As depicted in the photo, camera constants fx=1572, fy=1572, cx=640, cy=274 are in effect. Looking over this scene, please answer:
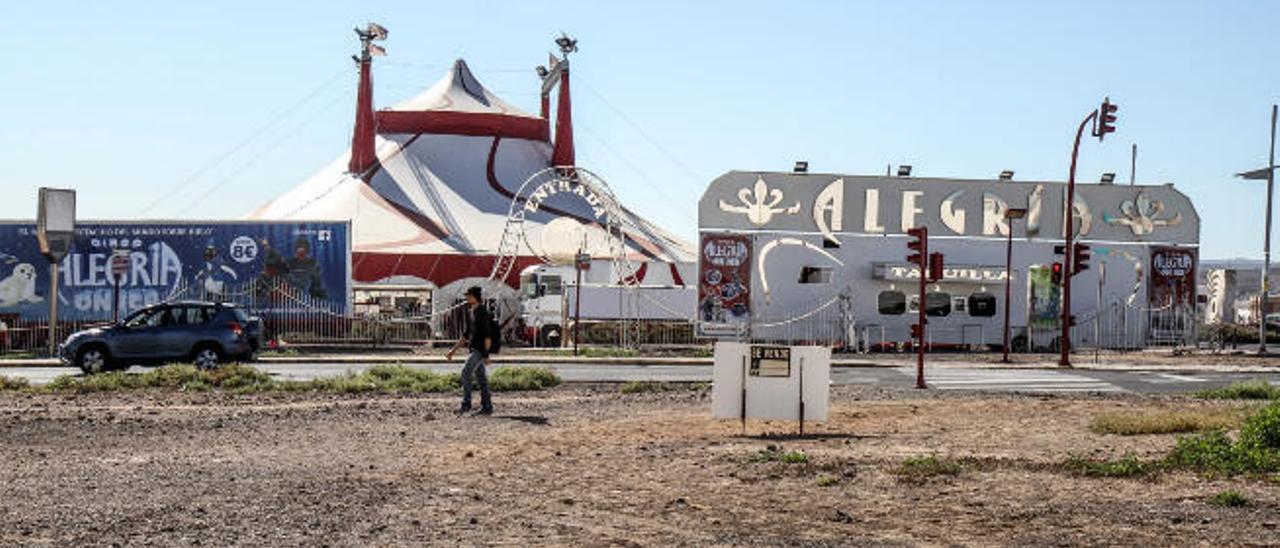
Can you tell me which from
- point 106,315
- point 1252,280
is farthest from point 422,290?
point 1252,280

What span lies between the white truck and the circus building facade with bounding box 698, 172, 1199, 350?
1009mm

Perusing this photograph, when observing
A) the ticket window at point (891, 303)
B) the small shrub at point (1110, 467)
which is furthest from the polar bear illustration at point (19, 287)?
the small shrub at point (1110, 467)

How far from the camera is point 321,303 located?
4375cm

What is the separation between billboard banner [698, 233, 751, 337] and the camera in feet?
142

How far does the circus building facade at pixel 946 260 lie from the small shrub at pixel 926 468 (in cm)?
2941

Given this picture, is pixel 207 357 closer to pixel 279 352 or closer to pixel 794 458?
pixel 279 352

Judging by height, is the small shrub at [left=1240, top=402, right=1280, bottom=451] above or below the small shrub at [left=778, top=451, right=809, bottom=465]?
above

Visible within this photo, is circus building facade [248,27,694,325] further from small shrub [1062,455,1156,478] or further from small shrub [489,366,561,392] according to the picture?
small shrub [1062,455,1156,478]

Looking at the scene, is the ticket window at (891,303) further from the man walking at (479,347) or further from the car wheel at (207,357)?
the man walking at (479,347)

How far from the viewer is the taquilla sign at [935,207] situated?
45062 mm

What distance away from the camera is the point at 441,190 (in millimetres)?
54156

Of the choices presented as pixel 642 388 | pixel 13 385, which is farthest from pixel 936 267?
pixel 13 385

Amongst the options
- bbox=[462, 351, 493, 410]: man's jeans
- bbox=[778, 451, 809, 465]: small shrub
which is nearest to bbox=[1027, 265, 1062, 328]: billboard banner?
bbox=[462, 351, 493, 410]: man's jeans

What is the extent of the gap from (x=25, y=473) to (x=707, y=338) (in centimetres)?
3117
